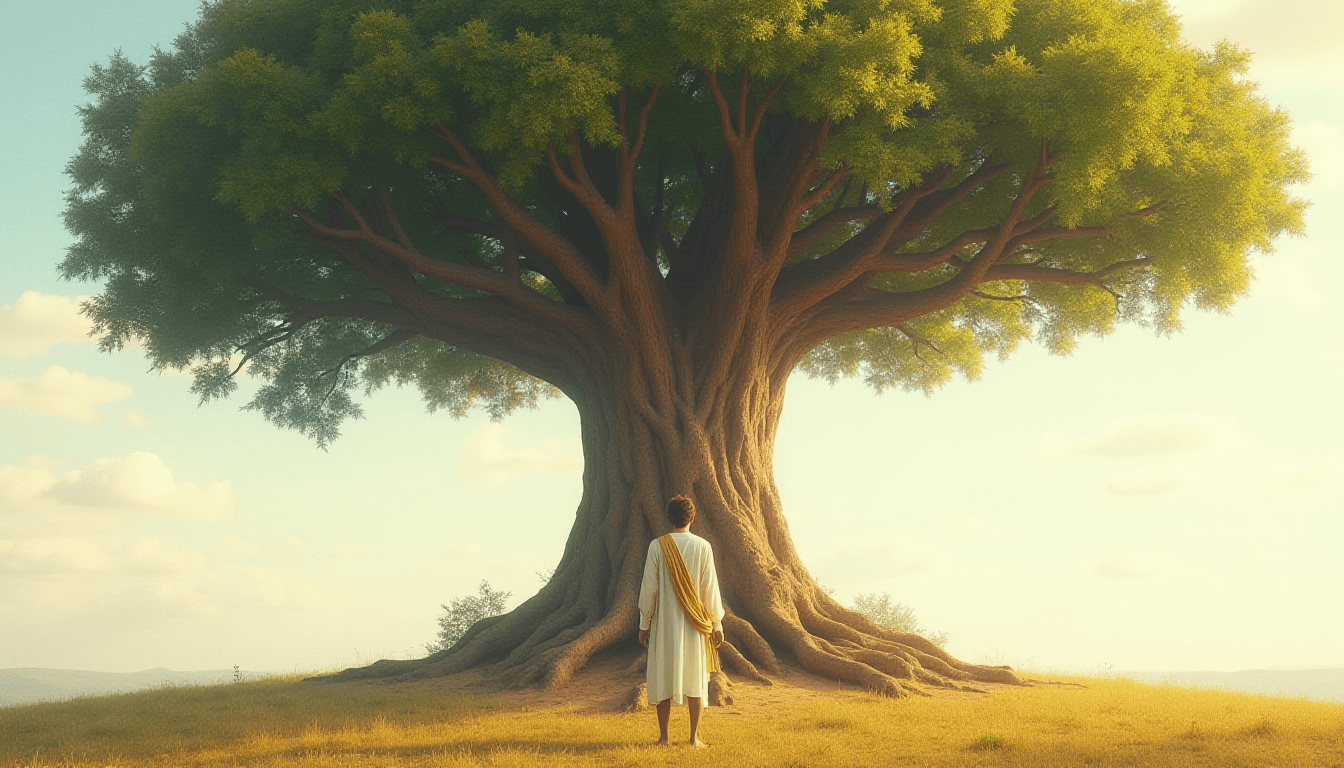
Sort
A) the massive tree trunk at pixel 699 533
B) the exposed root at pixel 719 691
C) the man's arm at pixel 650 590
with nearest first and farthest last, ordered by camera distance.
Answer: the man's arm at pixel 650 590 < the exposed root at pixel 719 691 < the massive tree trunk at pixel 699 533

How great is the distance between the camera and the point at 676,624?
918 cm

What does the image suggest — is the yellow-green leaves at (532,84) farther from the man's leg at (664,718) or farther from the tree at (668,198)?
the man's leg at (664,718)

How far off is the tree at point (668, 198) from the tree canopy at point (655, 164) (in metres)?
0.05

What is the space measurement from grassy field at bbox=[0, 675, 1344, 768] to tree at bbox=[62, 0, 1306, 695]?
2004 mm

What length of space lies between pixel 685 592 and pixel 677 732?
154 centimetres

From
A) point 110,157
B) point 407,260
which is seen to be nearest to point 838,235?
point 407,260

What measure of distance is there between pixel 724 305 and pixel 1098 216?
5.87 meters

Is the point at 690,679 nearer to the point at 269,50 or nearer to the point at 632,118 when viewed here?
the point at 632,118

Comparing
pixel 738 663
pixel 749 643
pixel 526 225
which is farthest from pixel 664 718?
pixel 526 225

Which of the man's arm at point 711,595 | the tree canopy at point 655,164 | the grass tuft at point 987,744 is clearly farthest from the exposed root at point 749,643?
the tree canopy at point 655,164

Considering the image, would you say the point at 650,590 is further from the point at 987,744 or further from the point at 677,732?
the point at 987,744

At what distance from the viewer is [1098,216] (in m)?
15.8

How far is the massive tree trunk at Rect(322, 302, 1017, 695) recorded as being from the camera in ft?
45.2

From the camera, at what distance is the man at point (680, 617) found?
912 centimetres
